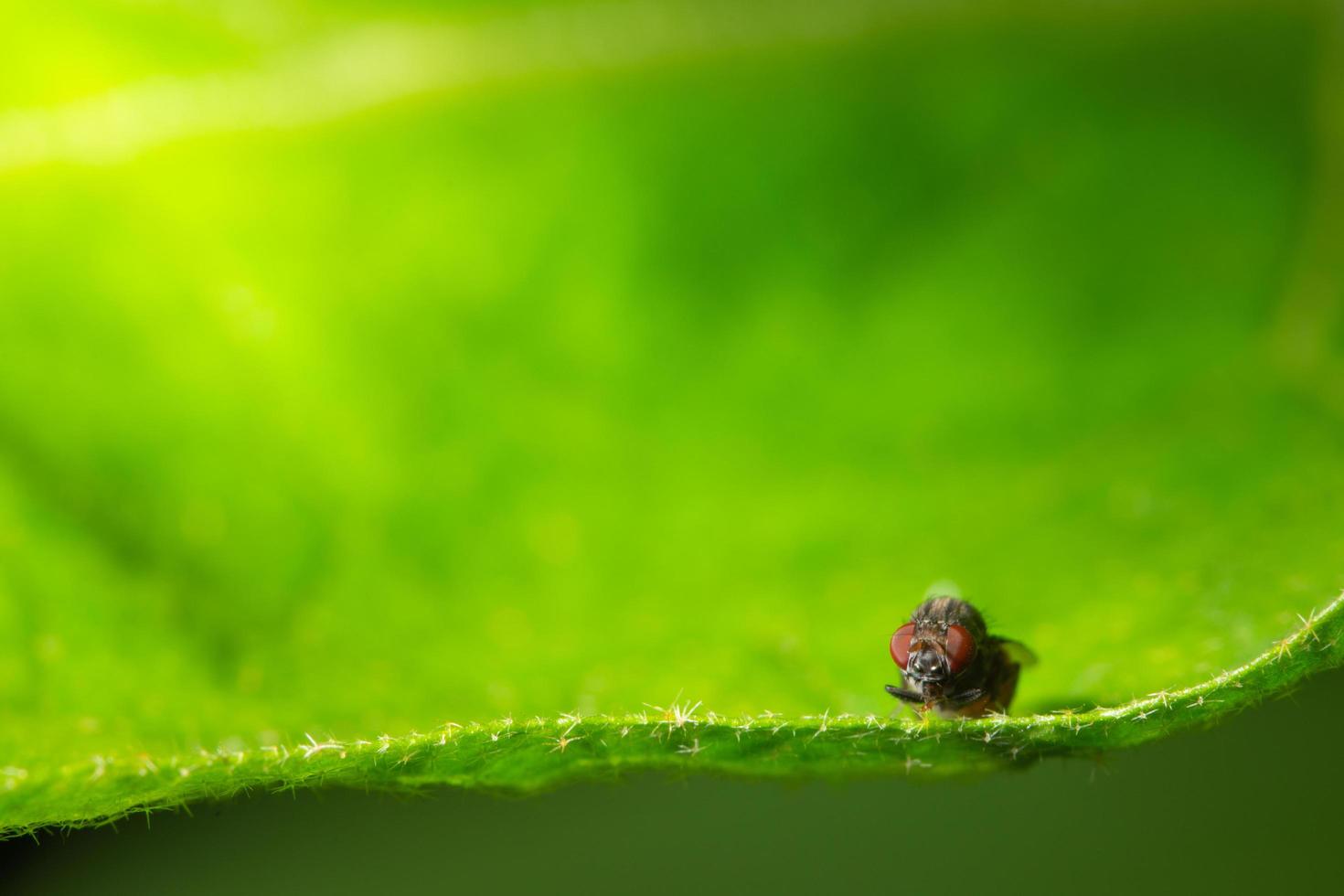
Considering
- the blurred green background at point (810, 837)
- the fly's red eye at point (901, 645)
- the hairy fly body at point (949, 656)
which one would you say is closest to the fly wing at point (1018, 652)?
the hairy fly body at point (949, 656)

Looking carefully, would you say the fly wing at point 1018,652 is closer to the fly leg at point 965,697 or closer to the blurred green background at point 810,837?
the fly leg at point 965,697

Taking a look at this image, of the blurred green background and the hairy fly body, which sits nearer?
the hairy fly body

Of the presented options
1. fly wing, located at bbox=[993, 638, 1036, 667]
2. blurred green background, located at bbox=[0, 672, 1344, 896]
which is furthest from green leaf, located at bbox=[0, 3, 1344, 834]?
blurred green background, located at bbox=[0, 672, 1344, 896]

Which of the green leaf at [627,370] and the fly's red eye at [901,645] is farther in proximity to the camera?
the fly's red eye at [901,645]

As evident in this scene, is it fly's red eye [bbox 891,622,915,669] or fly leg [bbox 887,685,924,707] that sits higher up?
fly's red eye [bbox 891,622,915,669]

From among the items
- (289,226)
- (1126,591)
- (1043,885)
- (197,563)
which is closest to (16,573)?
(197,563)

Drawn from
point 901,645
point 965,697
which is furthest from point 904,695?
point 965,697

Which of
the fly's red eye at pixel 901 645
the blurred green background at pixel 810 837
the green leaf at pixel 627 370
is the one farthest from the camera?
the blurred green background at pixel 810 837

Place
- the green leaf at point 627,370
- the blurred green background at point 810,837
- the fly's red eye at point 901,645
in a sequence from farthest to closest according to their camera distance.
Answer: the blurred green background at point 810,837 → the fly's red eye at point 901,645 → the green leaf at point 627,370

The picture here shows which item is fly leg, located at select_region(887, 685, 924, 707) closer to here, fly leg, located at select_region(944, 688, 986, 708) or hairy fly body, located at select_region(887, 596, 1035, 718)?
hairy fly body, located at select_region(887, 596, 1035, 718)
